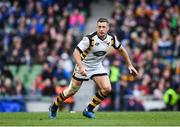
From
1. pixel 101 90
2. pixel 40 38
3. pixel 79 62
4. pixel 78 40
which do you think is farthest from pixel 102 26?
pixel 40 38

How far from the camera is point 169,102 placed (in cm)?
2520

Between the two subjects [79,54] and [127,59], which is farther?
[127,59]

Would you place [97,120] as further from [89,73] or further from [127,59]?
[127,59]

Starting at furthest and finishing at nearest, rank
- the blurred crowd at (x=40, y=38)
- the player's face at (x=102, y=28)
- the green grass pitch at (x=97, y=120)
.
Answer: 1. the blurred crowd at (x=40, y=38)
2. the player's face at (x=102, y=28)
3. the green grass pitch at (x=97, y=120)

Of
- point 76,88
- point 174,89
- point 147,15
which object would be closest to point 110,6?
point 147,15

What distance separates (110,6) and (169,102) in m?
8.66

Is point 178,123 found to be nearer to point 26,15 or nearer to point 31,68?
point 31,68

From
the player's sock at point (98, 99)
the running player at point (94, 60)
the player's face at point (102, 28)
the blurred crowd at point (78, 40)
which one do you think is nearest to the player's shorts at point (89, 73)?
the running player at point (94, 60)

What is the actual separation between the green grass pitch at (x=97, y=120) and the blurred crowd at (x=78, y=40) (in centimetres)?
718

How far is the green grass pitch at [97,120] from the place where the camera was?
50.9 ft

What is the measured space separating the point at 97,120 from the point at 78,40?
43.7 ft

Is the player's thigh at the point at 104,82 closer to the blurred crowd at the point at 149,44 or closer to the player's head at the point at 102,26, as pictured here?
the player's head at the point at 102,26

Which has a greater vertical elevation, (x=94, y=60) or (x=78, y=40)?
(x=78, y=40)

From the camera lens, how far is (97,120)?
53.8 feet
